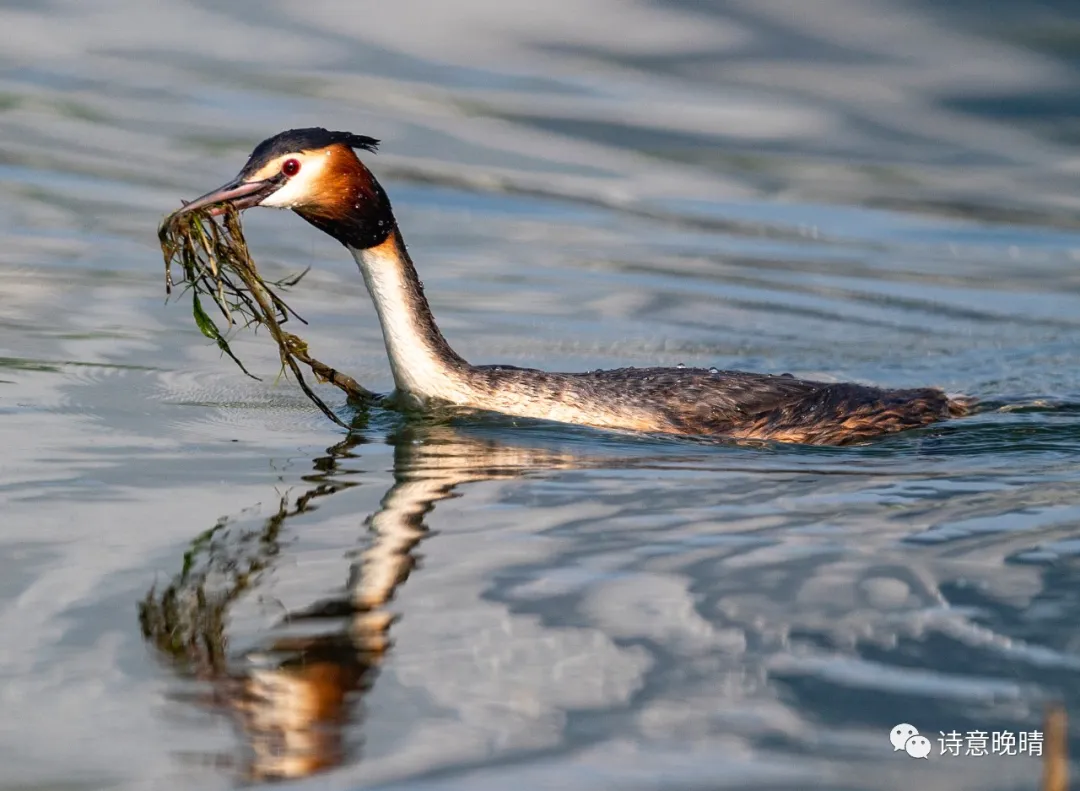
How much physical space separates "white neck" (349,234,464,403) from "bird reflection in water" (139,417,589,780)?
151cm

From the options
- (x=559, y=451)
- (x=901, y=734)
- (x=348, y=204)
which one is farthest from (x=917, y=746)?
(x=348, y=204)

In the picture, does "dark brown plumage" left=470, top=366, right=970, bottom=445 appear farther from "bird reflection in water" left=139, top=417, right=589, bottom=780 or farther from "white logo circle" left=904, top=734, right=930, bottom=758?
"white logo circle" left=904, top=734, right=930, bottom=758

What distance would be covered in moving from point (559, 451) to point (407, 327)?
3.98 ft

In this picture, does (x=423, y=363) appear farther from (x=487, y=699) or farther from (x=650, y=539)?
(x=487, y=699)

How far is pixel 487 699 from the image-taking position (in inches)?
193

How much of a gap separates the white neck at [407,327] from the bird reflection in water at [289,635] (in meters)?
1.51

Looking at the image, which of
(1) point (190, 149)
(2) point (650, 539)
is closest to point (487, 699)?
(2) point (650, 539)

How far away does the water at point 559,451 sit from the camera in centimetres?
477

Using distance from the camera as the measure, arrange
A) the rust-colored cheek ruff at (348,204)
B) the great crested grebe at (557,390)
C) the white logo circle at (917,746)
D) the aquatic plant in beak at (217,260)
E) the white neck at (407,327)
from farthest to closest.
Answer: the white neck at (407,327) < the great crested grebe at (557,390) < the rust-colored cheek ruff at (348,204) < the aquatic plant in beak at (217,260) < the white logo circle at (917,746)

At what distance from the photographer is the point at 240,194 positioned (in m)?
8.05

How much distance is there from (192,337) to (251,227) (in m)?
3.87

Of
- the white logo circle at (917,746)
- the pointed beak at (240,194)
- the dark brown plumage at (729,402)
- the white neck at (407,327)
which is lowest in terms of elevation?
the white logo circle at (917,746)

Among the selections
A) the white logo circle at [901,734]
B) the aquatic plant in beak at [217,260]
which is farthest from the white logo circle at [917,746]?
the aquatic plant in beak at [217,260]

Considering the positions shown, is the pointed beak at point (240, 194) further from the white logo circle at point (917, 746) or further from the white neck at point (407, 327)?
the white logo circle at point (917, 746)
